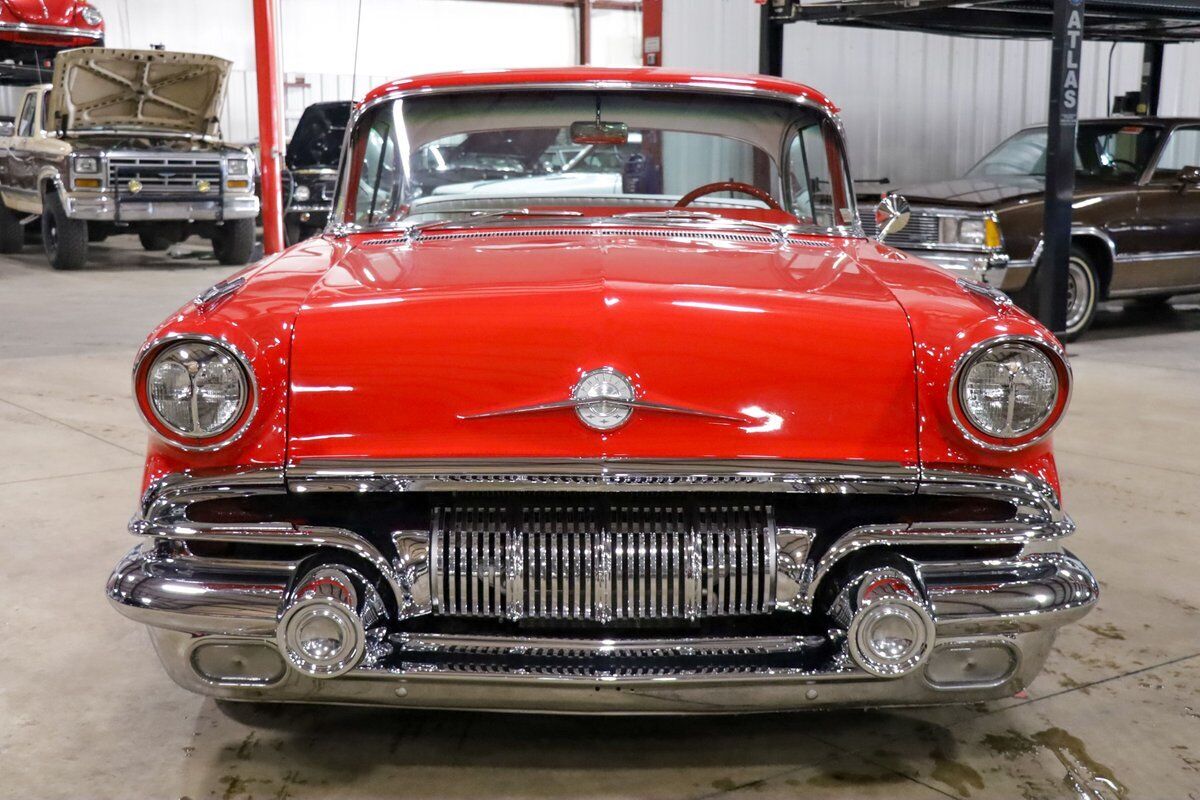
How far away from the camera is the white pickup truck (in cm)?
1101

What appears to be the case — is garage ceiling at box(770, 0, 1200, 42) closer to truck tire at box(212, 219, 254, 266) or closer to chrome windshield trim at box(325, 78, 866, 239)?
chrome windshield trim at box(325, 78, 866, 239)

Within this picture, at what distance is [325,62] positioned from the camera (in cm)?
1864

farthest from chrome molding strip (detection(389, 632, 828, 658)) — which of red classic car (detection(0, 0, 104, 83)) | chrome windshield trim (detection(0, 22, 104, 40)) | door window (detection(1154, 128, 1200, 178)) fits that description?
chrome windshield trim (detection(0, 22, 104, 40))

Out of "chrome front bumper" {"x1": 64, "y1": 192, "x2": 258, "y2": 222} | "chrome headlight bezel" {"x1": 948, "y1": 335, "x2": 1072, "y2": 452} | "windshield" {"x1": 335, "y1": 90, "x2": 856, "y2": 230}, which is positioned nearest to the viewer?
"chrome headlight bezel" {"x1": 948, "y1": 335, "x2": 1072, "y2": 452}

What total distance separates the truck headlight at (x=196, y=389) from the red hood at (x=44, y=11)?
13.0 m

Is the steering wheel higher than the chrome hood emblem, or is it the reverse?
the steering wheel

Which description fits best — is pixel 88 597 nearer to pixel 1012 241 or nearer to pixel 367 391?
pixel 367 391

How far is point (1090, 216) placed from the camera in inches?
297

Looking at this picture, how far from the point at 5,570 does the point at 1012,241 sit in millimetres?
5584

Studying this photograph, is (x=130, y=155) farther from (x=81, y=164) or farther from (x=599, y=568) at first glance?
Result: (x=599, y=568)

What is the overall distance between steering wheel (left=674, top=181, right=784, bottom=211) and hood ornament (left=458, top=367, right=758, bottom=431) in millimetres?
1156

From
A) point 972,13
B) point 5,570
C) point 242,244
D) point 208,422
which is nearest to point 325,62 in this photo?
point 242,244

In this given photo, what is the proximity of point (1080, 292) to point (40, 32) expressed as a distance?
11.2 m

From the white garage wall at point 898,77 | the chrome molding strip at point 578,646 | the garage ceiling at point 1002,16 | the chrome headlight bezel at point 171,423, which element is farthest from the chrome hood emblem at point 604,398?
the white garage wall at point 898,77
